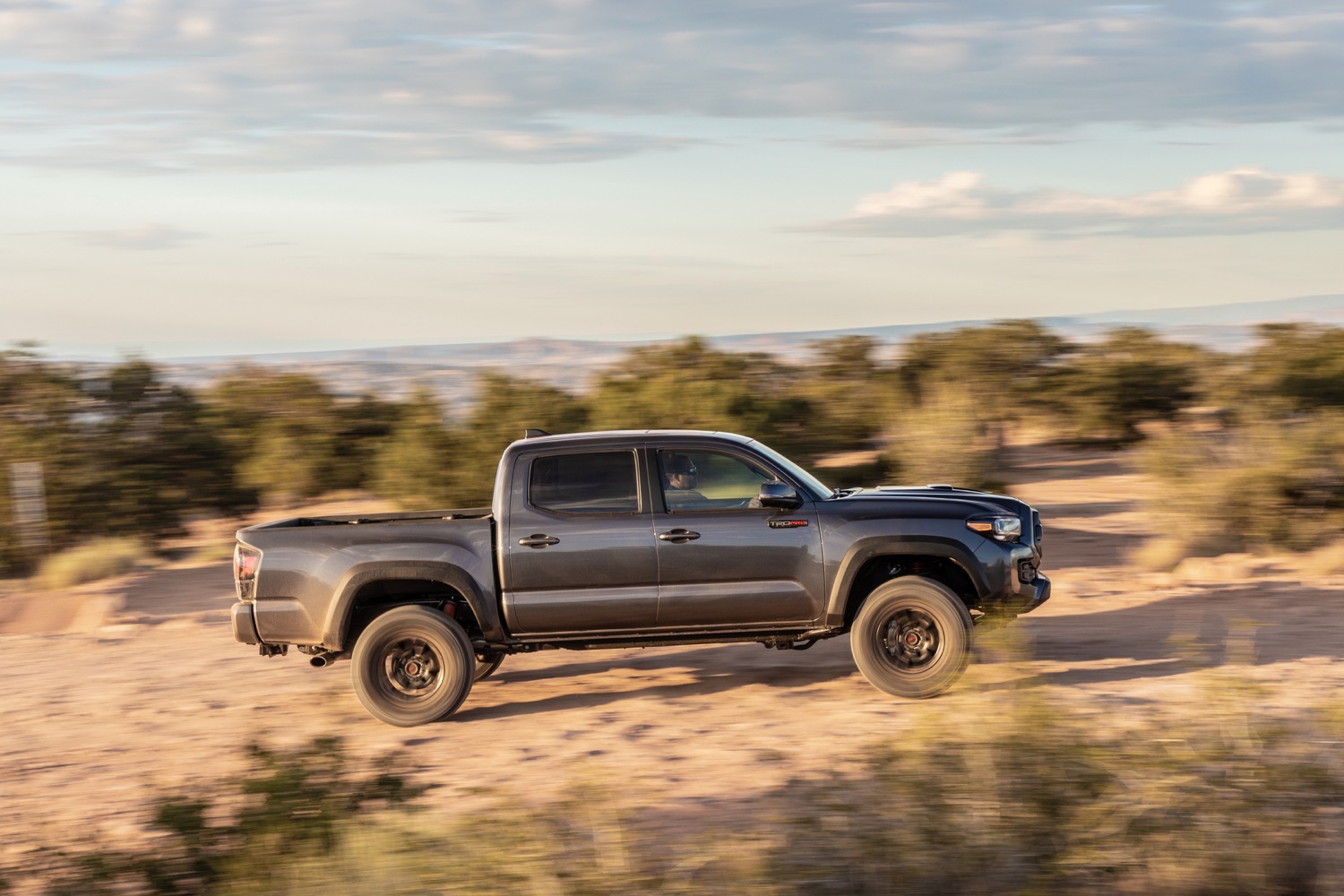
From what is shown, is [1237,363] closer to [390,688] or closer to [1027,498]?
[1027,498]

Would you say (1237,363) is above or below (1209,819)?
above

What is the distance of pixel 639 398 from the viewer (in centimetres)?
1748

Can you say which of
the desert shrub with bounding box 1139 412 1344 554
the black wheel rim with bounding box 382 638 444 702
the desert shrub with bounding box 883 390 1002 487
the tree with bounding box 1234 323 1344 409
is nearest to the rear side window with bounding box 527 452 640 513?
the black wheel rim with bounding box 382 638 444 702

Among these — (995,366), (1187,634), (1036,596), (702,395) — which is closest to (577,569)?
(1036,596)

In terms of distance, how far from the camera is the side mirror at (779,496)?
8117 mm

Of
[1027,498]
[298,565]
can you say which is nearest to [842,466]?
[1027,498]

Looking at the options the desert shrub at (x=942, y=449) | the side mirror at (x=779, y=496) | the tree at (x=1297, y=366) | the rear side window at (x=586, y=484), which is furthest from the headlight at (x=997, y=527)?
the tree at (x=1297, y=366)

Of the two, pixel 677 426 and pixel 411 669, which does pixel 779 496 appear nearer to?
pixel 411 669

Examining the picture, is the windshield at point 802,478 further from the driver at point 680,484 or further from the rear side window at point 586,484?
the rear side window at point 586,484

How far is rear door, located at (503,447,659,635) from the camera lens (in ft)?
26.8

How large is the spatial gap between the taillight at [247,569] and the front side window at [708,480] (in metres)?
2.65

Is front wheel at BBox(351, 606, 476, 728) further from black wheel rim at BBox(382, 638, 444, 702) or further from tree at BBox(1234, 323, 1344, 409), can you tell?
tree at BBox(1234, 323, 1344, 409)

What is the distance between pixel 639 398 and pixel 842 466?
317 centimetres

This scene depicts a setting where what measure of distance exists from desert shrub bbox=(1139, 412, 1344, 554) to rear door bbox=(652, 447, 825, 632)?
271 inches
